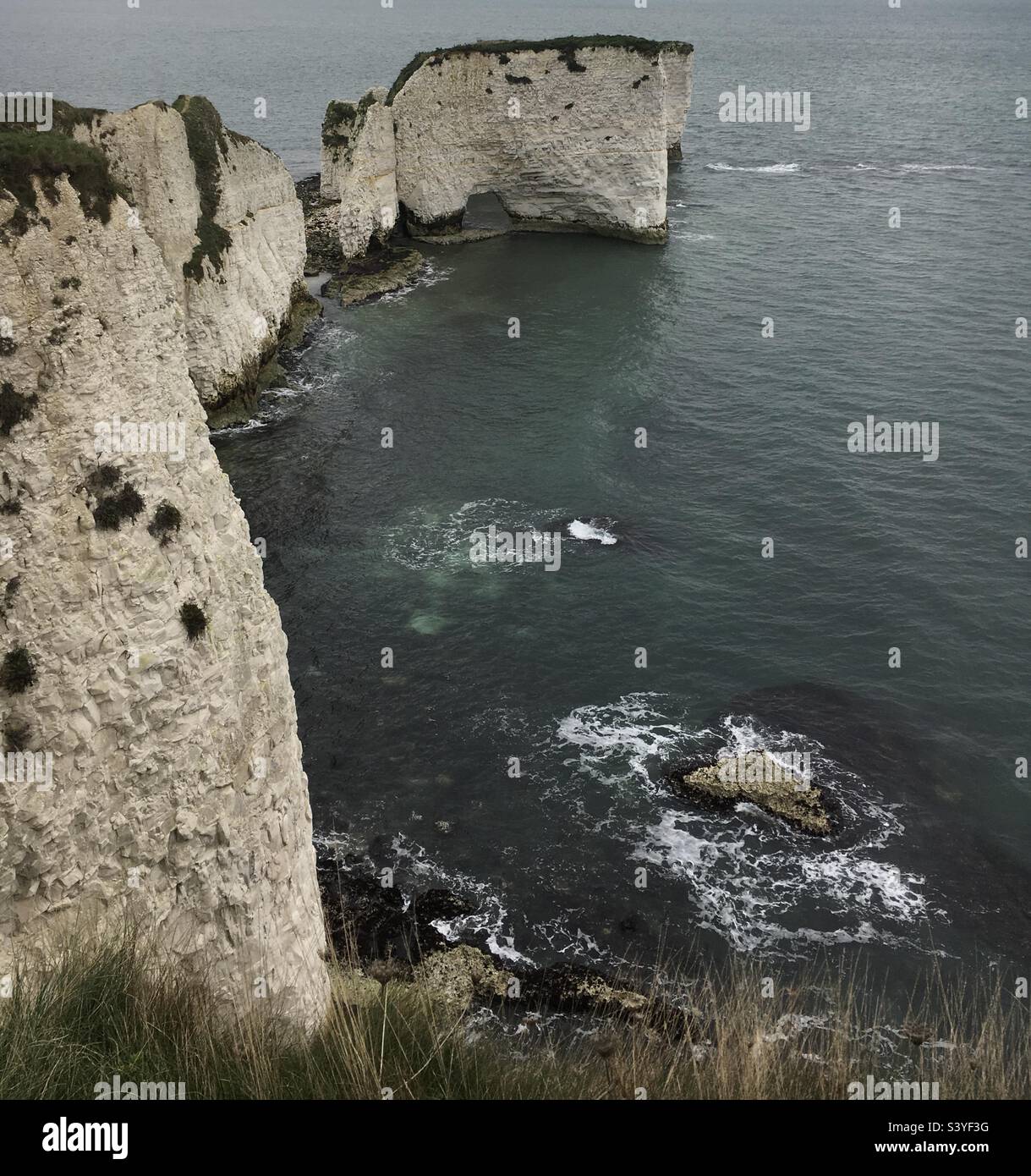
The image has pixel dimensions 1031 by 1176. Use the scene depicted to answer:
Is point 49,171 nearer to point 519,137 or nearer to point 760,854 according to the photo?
point 760,854

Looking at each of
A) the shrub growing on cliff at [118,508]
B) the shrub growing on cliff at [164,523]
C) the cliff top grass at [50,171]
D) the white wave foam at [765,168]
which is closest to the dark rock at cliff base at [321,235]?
the white wave foam at [765,168]

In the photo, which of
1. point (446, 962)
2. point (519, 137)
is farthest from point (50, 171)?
point (519, 137)

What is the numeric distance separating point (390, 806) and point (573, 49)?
197 ft

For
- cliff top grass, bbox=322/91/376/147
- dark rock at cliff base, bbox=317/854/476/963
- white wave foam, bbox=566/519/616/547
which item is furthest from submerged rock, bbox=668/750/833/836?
cliff top grass, bbox=322/91/376/147

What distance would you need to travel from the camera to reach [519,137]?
72.5 metres

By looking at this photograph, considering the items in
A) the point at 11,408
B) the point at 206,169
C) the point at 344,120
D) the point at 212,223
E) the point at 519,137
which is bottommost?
the point at 11,408

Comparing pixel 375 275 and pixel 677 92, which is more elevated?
pixel 677 92

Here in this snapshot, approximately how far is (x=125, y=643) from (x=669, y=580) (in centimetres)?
2507

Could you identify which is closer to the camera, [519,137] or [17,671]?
[17,671]

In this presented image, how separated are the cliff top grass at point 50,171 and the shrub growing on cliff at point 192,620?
5.46 m

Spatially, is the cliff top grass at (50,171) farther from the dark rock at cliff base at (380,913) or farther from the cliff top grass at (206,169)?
the cliff top grass at (206,169)

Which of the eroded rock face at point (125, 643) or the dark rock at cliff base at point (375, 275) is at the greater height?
the dark rock at cliff base at point (375, 275)

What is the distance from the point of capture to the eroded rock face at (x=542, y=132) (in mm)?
70000
